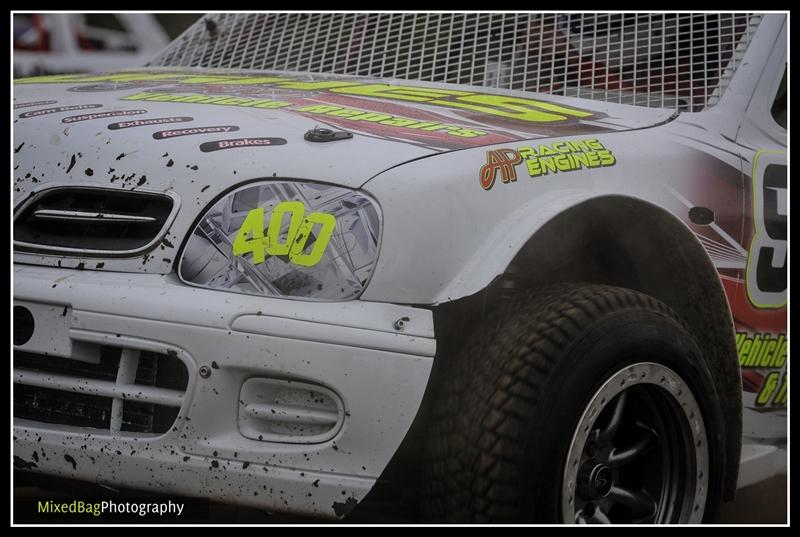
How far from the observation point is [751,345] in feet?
9.85

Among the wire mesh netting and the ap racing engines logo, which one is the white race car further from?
the wire mesh netting

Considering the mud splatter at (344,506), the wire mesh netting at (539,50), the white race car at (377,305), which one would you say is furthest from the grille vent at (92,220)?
the wire mesh netting at (539,50)

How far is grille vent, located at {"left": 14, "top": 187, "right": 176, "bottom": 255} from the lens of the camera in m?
2.31

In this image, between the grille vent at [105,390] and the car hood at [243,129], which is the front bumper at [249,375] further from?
the car hood at [243,129]

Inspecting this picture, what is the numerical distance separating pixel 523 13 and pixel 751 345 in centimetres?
A: 124

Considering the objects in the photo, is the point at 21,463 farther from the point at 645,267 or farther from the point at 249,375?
the point at 645,267

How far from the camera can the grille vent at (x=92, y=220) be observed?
7.59ft

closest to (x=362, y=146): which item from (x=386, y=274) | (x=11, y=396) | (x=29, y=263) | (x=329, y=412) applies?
(x=386, y=274)

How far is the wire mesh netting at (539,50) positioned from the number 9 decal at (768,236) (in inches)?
10.3

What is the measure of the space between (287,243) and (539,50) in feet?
4.75

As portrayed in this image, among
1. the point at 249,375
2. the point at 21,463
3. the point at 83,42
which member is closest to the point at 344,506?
the point at 249,375

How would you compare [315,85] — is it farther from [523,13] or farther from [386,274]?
[386,274]

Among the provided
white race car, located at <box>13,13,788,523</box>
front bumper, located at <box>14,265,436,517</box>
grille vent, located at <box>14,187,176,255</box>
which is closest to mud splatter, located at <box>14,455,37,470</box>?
white race car, located at <box>13,13,788,523</box>

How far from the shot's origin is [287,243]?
7.20 ft
